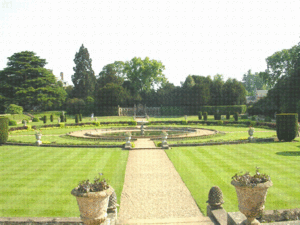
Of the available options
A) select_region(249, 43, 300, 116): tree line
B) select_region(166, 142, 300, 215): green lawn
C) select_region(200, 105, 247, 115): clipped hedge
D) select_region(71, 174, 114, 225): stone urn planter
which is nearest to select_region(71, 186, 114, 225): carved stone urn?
select_region(71, 174, 114, 225): stone urn planter

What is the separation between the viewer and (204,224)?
6129 millimetres

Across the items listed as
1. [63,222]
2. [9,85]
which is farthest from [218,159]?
[9,85]

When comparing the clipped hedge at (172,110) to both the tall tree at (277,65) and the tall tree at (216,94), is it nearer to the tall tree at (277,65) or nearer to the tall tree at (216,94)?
the tall tree at (216,94)

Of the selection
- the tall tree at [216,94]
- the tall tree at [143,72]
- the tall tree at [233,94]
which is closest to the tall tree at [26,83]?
the tall tree at [143,72]

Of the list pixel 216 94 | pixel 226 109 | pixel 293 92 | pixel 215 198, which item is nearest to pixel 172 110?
pixel 216 94

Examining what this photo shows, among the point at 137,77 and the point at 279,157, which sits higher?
the point at 137,77

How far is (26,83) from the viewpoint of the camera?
57.1m

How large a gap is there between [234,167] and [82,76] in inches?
2431

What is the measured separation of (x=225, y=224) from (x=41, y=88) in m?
58.3

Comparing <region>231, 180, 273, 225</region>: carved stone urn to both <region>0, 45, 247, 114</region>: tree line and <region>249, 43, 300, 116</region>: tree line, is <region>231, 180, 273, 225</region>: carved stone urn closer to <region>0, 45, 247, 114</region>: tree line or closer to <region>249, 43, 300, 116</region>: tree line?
<region>249, 43, 300, 116</region>: tree line

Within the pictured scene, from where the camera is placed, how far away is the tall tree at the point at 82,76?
67.2m

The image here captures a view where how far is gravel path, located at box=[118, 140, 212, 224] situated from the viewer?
6743mm

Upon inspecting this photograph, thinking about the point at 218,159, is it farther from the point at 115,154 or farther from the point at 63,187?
the point at 63,187

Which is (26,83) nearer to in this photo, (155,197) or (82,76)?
(82,76)
